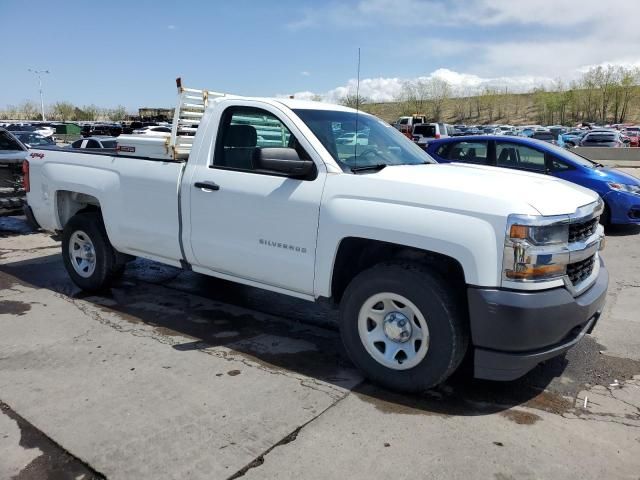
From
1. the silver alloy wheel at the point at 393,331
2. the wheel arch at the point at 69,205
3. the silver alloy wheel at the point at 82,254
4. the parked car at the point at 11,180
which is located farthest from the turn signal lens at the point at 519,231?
the parked car at the point at 11,180

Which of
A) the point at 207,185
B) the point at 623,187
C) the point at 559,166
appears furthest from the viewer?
the point at 559,166

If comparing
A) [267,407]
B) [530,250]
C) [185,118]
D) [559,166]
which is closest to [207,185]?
[185,118]

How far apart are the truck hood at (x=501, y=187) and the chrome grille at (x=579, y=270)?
1.22ft

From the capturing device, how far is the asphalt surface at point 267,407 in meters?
2.86

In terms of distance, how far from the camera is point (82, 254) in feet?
19.2

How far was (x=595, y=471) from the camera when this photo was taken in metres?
2.80

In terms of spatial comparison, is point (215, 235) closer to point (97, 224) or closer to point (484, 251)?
point (97, 224)

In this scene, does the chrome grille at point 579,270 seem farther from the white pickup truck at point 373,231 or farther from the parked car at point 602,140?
the parked car at point 602,140

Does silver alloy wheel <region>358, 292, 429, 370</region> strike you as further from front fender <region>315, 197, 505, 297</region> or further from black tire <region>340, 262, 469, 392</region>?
front fender <region>315, 197, 505, 297</region>

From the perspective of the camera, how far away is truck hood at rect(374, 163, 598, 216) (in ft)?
10.4

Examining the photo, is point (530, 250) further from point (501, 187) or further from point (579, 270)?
point (579, 270)

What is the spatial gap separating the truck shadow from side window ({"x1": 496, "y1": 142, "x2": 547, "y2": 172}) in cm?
542

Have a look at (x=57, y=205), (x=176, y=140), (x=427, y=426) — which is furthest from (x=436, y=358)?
(x=57, y=205)

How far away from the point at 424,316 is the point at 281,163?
143cm
